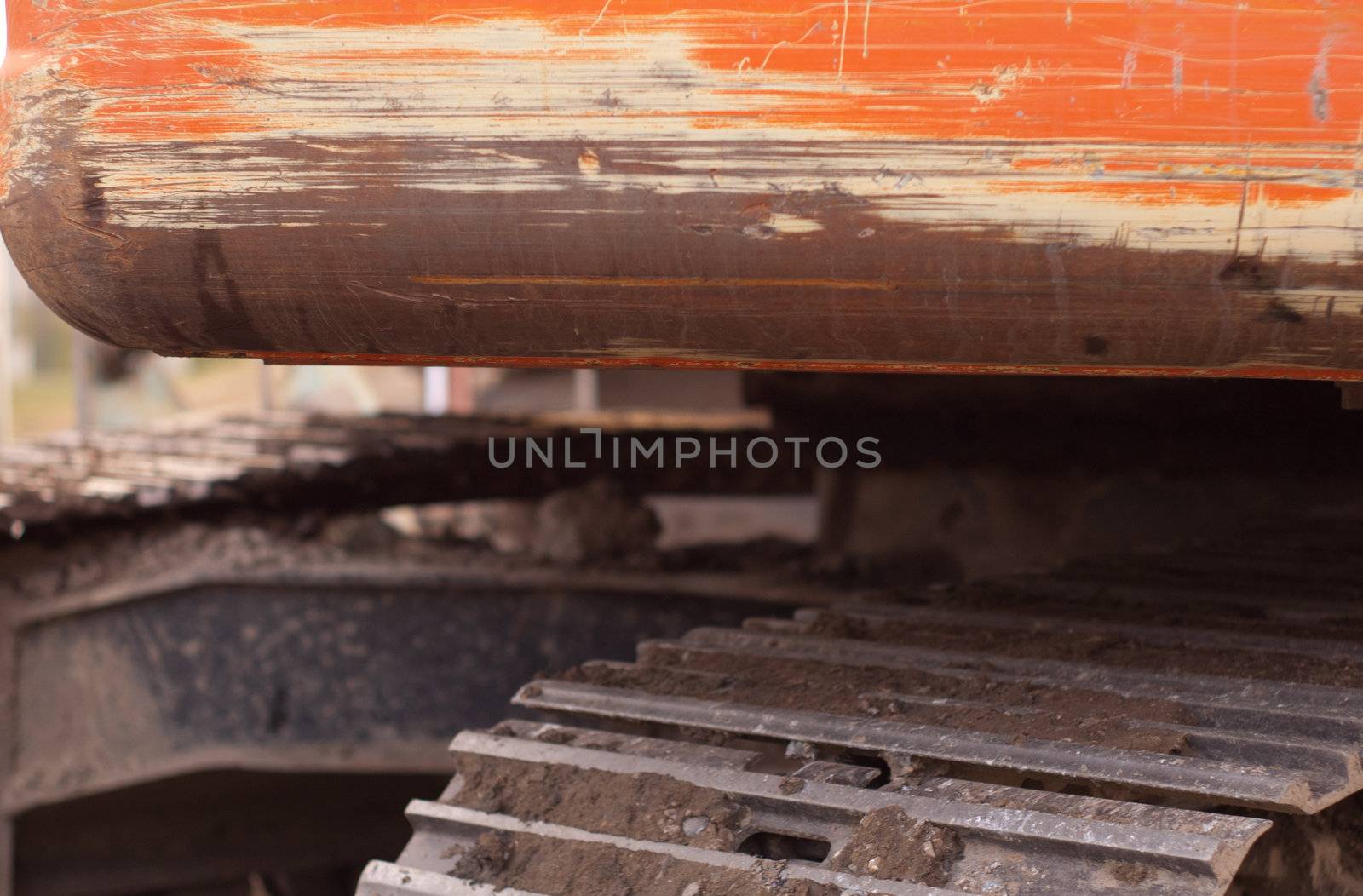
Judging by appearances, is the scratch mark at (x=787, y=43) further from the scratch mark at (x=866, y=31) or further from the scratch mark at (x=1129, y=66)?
the scratch mark at (x=1129, y=66)

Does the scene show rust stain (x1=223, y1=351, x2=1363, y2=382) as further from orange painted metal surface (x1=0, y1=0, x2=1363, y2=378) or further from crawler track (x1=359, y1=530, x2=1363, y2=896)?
crawler track (x1=359, y1=530, x2=1363, y2=896)

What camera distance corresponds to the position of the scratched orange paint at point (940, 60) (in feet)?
3.69

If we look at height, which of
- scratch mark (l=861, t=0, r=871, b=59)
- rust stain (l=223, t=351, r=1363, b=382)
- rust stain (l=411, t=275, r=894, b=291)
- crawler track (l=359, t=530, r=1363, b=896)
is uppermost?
scratch mark (l=861, t=0, r=871, b=59)

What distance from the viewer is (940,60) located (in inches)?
46.5

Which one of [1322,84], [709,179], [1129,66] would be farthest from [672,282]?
[1322,84]

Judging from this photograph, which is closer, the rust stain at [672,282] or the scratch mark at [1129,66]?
the scratch mark at [1129,66]

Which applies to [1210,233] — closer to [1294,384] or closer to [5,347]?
[1294,384]

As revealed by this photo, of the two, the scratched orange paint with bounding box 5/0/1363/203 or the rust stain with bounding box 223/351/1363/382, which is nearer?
the scratched orange paint with bounding box 5/0/1363/203

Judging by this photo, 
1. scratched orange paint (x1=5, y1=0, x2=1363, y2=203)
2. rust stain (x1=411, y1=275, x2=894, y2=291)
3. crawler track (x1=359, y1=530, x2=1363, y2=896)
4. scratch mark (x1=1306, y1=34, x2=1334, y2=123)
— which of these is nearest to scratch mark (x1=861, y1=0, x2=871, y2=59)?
scratched orange paint (x1=5, y1=0, x2=1363, y2=203)

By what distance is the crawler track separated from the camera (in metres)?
1.17

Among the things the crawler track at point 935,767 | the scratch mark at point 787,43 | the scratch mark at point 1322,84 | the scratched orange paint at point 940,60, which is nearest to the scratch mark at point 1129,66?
the scratched orange paint at point 940,60

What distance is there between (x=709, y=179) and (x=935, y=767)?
2.00ft

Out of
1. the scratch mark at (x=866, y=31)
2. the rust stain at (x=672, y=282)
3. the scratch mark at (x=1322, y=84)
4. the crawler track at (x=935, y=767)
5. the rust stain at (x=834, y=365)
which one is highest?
the scratch mark at (x=866, y=31)

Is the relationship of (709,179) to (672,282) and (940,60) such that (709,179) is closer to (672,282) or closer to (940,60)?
(672,282)
